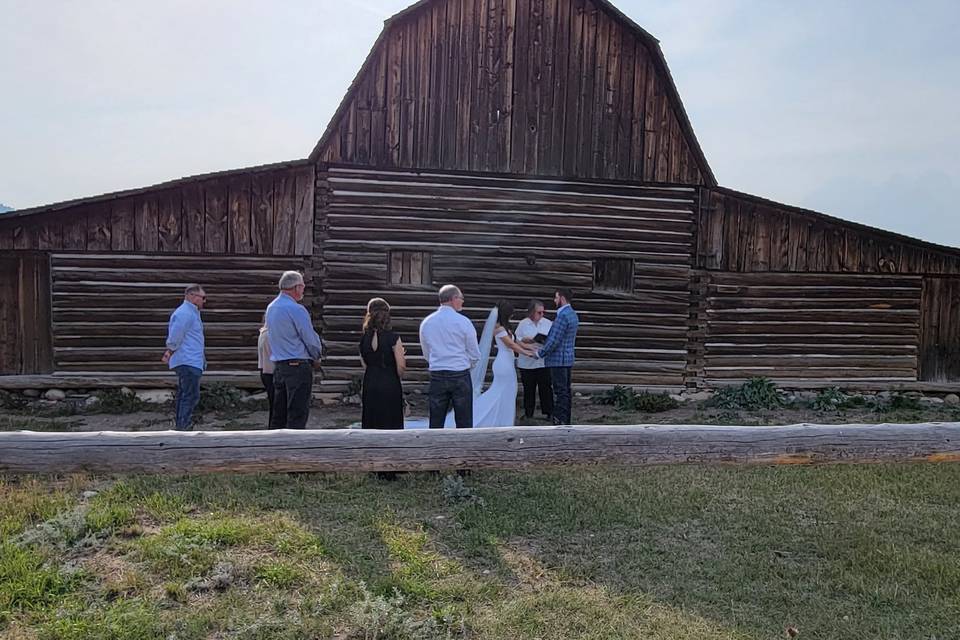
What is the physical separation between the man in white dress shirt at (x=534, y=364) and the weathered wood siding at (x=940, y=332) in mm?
8824

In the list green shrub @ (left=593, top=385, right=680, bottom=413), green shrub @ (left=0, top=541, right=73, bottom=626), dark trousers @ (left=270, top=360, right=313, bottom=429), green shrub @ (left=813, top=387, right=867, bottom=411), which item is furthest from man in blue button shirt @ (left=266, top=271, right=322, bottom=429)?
green shrub @ (left=813, top=387, right=867, bottom=411)

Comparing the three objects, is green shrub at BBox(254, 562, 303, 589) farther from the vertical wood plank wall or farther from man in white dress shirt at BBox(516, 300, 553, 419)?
the vertical wood plank wall

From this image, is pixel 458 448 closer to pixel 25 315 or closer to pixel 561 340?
pixel 561 340

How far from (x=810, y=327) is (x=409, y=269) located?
26.0ft

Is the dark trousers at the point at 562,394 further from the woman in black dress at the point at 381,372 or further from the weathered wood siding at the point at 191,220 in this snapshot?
the weathered wood siding at the point at 191,220

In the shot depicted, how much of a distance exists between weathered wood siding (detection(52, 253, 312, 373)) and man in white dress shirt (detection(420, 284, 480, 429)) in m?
5.62

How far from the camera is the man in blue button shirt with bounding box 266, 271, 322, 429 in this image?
7.15 metres

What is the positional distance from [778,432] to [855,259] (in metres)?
10.3

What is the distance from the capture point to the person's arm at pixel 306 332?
23.5ft

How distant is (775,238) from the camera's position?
1361 centimetres

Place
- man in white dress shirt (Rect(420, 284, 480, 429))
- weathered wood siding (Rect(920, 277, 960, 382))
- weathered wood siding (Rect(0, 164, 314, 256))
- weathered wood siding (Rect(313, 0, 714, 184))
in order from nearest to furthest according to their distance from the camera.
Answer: man in white dress shirt (Rect(420, 284, 480, 429)), weathered wood siding (Rect(0, 164, 314, 256)), weathered wood siding (Rect(313, 0, 714, 184)), weathered wood siding (Rect(920, 277, 960, 382))

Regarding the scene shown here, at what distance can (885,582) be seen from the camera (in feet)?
16.2

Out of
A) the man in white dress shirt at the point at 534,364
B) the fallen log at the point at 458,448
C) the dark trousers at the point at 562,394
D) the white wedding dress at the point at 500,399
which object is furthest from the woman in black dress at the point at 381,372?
the man in white dress shirt at the point at 534,364

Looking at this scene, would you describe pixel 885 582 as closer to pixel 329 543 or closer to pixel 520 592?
pixel 520 592
